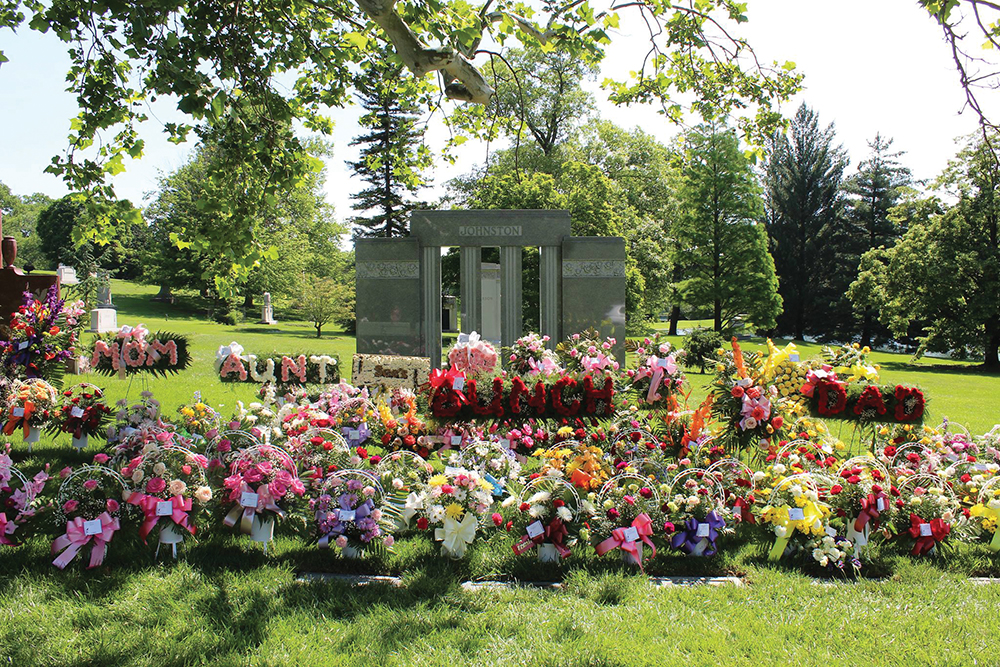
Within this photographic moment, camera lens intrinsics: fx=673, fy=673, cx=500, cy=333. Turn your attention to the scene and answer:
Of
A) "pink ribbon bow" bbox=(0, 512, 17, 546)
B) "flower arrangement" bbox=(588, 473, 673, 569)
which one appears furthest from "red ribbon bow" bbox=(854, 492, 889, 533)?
"pink ribbon bow" bbox=(0, 512, 17, 546)

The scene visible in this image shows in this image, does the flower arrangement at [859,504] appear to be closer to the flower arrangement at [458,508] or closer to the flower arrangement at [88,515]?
the flower arrangement at [458,508]

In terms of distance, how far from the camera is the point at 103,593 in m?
3.95

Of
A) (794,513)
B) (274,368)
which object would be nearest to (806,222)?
(274,368)

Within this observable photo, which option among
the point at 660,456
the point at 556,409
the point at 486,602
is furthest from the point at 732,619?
the point at 556,409

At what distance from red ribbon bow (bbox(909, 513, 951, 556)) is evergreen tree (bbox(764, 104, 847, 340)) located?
37.3 meters

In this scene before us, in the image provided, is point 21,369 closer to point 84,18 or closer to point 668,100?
point 84,18

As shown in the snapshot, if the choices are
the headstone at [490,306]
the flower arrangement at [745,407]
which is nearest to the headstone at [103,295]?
the headstone at [490,306]

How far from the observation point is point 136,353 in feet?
23.6

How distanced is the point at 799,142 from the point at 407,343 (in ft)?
121

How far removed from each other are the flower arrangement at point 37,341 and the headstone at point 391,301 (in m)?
5.22

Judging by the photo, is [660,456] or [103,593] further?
[660,456]

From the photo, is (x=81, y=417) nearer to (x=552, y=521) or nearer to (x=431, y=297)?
(x=552, y=521)

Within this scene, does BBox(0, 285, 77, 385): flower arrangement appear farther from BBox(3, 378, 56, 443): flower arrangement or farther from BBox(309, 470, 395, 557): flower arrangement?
BBox(309, 470, 395, 557): flower arrangement

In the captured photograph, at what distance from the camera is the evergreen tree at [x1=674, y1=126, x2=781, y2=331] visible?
25.7 meters
